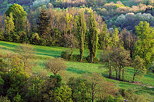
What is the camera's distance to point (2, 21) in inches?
2844

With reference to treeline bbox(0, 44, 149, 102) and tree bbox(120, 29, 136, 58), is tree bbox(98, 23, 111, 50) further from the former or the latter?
treeline bbox(0, 44, 149, 102)

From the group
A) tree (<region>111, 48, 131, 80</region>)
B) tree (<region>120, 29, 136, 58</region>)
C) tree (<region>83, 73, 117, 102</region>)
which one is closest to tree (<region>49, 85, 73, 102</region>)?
tree (<region>83, 73, 117, 102</region>)

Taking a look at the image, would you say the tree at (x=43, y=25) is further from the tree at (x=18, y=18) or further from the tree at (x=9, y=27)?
the tree at (x=9, y=27)

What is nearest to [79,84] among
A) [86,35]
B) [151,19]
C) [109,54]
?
[109,54]

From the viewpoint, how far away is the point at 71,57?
5584 cm

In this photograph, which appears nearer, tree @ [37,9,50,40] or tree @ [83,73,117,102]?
tree @ [83,73,117,102]

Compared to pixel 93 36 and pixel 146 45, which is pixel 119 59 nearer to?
pixel 146 45

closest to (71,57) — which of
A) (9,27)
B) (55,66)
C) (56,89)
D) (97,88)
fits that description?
(55,66)

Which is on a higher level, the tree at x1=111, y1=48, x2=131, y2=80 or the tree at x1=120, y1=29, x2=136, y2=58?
the tree at x1=120, y1=29, x2=136, y2=58

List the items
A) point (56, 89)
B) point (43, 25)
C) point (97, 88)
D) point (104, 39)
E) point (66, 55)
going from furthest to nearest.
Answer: point (104, 39)
point (43, 25)
point (66, 55)
point (97, 88)
point (56, 89)

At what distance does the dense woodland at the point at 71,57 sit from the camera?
2745 centimetres

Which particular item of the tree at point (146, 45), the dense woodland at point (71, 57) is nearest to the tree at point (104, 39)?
the dense woodland at point (71, 57)

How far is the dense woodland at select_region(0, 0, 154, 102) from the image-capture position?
27453mm

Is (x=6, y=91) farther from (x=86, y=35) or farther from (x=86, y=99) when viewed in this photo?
(x=86, y=35)
